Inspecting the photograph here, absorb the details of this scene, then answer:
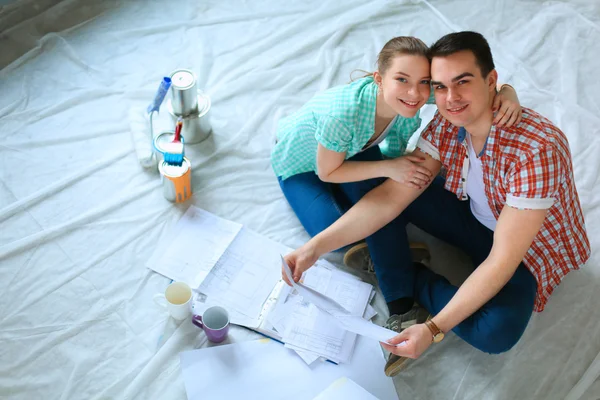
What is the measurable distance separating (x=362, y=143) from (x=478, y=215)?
0.38 metres

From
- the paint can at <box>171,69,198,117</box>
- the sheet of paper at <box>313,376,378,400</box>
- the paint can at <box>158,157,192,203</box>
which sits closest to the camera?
the sheet of paper at <box>313,376,378,400</box>

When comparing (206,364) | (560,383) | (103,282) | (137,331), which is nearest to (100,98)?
(103,282)

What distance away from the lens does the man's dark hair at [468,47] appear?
49.9 inches

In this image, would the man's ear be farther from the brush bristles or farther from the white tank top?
the brush bristles

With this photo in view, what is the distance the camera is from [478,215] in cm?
165

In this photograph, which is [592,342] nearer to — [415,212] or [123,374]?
[415,212]

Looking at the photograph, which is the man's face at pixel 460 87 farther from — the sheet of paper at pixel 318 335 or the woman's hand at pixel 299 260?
the sheet of paper at pixel 318 335

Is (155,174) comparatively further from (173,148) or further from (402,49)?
(402,49)

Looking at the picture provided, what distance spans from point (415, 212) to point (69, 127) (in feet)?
3.70

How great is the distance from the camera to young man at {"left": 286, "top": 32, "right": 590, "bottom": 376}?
4.35 feet

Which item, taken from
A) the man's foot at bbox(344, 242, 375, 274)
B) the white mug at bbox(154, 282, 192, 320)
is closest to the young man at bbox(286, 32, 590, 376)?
the man's foot at bbox(344, 242, 375, 274)

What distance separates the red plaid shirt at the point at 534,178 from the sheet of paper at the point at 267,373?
49 cm

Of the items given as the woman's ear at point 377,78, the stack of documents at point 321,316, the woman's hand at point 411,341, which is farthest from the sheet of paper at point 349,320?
the woman's ear at point 377,78

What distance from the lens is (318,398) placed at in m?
1.50
